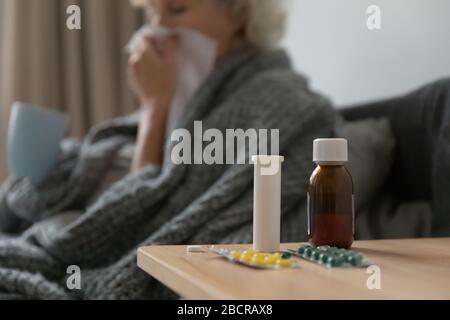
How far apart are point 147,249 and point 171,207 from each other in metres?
0.39

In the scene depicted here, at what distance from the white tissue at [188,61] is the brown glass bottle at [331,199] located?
58 cm

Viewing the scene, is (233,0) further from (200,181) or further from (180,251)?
(180,251)

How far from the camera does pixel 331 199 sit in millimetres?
543

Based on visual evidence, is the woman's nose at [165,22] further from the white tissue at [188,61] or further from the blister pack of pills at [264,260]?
the blister pack of pills at [264,260]

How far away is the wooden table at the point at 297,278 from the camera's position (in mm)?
374

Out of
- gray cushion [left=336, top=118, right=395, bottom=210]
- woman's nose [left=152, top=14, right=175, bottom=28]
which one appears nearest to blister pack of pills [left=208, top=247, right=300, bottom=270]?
gray cushion [left=336, top=118, right=395, bottom=210]

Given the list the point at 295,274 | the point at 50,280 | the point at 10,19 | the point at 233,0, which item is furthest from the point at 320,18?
the point at 10,19

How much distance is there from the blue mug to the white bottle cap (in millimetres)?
807

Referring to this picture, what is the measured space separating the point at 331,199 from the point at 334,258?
0.31ft

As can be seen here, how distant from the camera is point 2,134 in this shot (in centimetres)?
173

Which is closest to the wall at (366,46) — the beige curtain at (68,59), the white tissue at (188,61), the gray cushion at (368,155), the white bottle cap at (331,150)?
the gray cushion at (368,155)

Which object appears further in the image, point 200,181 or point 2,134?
point 2,134

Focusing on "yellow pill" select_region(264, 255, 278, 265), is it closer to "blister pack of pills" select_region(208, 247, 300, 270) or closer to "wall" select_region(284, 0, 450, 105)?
"blister pack of pills" select_region(208, 247, 300, 270)

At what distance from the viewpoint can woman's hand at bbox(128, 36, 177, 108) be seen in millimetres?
1167
